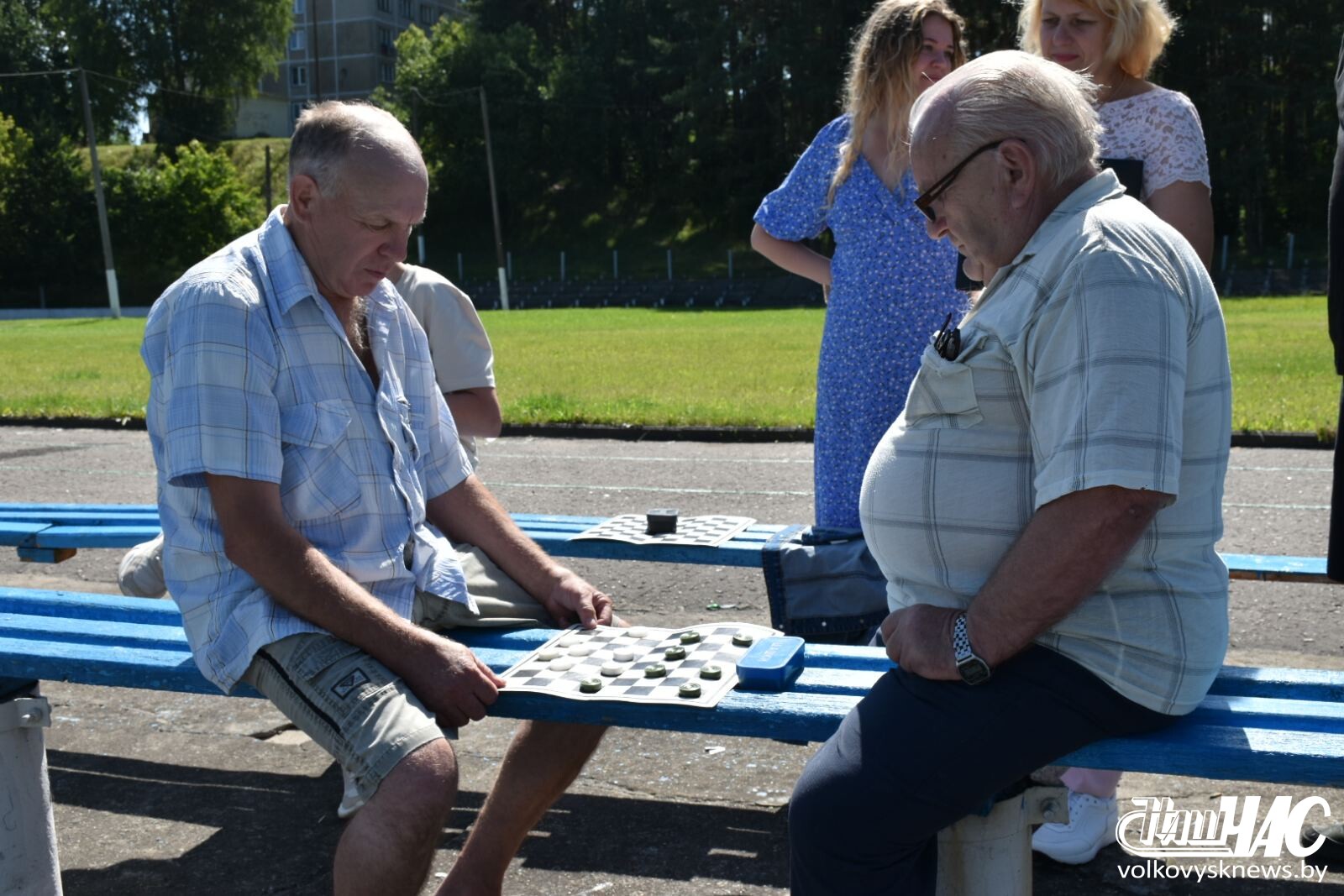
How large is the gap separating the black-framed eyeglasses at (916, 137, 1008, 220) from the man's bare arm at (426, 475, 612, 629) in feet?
4.47

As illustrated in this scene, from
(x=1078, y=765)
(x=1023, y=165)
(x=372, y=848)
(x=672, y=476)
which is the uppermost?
(x=1023, y=165)

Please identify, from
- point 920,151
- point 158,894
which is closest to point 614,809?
point 158,894

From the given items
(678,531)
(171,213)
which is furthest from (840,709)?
(171,213)

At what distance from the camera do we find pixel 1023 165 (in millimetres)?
2330

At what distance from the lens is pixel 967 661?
7.43ft

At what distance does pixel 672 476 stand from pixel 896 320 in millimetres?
5652

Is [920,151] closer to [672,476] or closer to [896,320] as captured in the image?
[896,320]

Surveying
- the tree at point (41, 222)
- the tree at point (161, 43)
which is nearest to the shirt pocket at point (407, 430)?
the tree at point (41, 222)

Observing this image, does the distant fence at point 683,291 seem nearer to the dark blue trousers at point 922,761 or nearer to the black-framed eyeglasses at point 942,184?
the black-framed eyeglasses at point 942,184

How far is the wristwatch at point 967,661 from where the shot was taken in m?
2.26

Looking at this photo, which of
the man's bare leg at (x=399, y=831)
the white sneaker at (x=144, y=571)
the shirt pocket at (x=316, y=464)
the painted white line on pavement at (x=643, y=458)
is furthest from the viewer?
the painted white line on pavement at (x=643, y=458)

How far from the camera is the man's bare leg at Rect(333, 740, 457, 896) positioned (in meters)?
2.44

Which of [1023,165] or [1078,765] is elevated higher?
[1023,165]

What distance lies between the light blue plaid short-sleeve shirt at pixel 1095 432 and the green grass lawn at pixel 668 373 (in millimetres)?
7952
